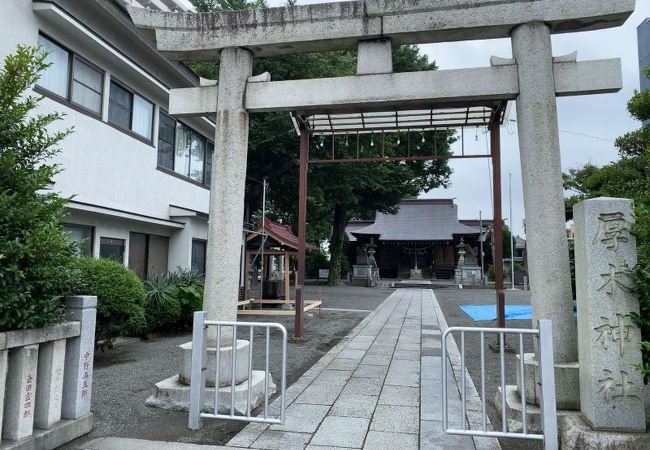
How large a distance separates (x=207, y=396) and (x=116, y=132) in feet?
24.4

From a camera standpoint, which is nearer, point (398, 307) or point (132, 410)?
point (132, 410)

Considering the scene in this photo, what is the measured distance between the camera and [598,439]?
3.36 meters

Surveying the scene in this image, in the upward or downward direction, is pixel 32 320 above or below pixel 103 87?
below

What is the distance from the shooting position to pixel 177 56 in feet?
18.3

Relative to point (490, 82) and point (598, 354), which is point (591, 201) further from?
point (490, 82)

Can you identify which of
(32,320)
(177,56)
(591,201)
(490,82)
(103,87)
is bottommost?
(32,320)

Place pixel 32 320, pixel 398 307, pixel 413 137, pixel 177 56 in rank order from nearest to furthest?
pixel 32 320 → pixel 177 56 → pixel 398 307 → pixel 413 137

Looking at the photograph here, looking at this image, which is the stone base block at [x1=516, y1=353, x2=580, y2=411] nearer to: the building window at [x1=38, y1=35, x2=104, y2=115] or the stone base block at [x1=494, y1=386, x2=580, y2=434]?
the stone base block at [x1=494, y1=386, x2=580, y2=434]

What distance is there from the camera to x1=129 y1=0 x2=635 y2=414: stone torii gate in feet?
14.4

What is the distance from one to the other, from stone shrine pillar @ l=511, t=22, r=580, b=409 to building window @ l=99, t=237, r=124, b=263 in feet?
27.6

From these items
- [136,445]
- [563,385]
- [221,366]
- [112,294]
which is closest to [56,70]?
[112,294]

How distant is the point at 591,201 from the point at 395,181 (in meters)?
22.3

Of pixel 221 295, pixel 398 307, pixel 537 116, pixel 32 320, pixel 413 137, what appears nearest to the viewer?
pixel 32 320

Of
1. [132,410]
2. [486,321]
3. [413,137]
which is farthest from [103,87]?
[413,137]
